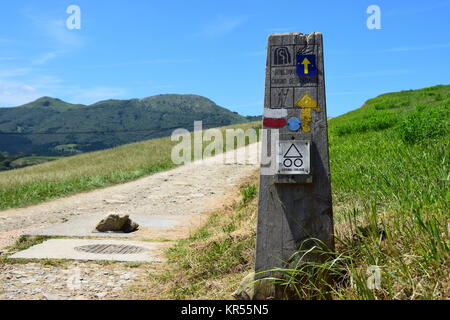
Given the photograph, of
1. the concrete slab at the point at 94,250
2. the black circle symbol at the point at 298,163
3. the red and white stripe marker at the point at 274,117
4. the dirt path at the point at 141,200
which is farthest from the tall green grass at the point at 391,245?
the dirt path at the point at 141,200

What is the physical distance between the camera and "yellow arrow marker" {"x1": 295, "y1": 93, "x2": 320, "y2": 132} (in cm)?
422

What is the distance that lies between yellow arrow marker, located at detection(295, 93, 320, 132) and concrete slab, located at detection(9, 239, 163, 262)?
147 inches

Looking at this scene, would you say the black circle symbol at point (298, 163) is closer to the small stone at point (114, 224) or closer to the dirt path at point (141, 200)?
the small stone at point (114, 224)

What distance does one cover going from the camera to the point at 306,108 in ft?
13.9

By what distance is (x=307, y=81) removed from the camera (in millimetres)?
4254

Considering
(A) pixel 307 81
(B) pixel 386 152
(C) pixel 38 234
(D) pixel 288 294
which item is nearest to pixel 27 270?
(C) pixel 38 234

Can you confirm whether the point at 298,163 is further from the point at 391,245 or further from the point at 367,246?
the point at 391,245

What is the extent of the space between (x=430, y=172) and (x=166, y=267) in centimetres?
380

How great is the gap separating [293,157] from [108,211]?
29.2 feet

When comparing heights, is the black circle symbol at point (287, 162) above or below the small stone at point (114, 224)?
above

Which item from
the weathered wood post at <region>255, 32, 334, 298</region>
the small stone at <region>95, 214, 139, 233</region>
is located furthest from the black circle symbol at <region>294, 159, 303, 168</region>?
the small stone at <region>95, 214, 139, 233</region>

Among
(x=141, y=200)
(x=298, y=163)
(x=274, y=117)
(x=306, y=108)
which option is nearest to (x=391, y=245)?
(x=298, y=163)

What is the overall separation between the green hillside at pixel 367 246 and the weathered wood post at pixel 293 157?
10.2 inches

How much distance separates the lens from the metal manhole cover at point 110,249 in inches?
297
